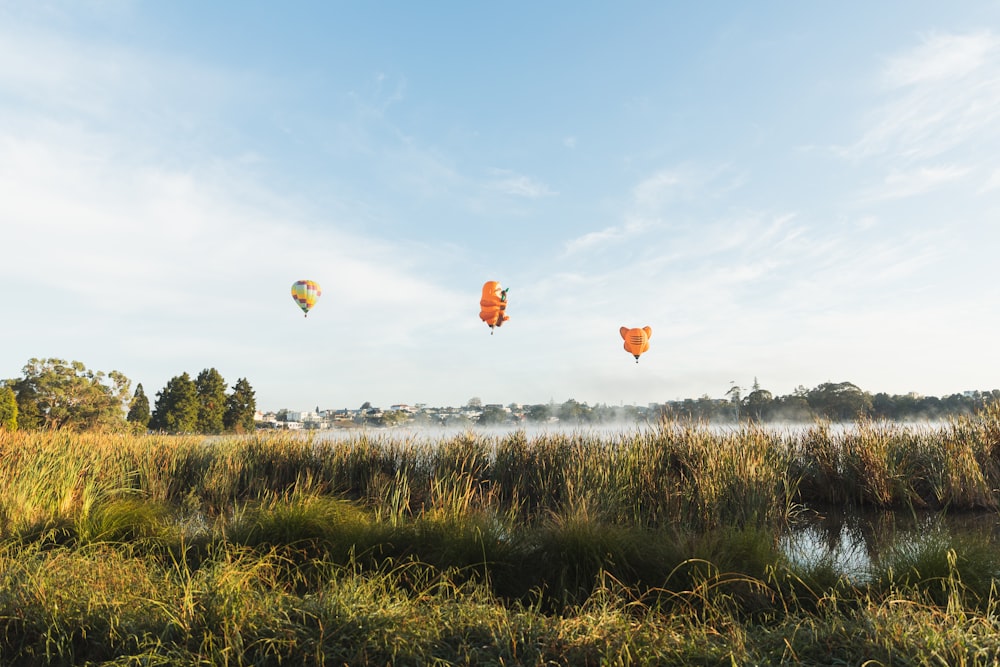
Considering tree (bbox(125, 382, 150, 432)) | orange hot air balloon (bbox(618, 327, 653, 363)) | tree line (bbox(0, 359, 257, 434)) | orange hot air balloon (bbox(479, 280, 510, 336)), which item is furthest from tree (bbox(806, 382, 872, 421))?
tree (bbox(125, 382, 150, 432))

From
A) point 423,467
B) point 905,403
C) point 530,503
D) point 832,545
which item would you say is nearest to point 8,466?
point 423,467

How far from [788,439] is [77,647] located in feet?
26.0

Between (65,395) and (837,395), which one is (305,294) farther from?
(837,395)

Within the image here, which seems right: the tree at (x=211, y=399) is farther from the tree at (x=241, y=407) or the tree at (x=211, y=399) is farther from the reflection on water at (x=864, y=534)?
the reflection on water at (x=864, y=534)

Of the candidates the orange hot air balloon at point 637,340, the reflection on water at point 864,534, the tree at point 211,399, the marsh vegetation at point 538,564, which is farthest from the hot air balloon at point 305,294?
the tree at point 211,399

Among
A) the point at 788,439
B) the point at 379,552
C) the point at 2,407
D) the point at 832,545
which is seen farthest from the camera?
the point at 2,407

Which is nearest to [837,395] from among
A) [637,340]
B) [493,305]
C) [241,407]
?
[637,340]

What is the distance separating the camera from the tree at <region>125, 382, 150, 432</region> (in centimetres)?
3797

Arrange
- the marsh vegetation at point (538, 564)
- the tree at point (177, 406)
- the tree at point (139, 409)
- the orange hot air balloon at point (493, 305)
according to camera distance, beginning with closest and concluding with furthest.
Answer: the marsh vegetation at point (538, 564), the orange hot air balloon at point (493, 305), the tree at point (177, 406), the tree at point (139, 409)

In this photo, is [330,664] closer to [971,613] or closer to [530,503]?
[971,613]

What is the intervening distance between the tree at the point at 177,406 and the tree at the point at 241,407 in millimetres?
3980

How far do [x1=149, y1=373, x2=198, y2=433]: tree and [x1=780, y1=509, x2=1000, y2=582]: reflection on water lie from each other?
3778 cm

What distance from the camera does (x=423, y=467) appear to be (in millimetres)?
7965

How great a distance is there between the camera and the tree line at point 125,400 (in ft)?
107
